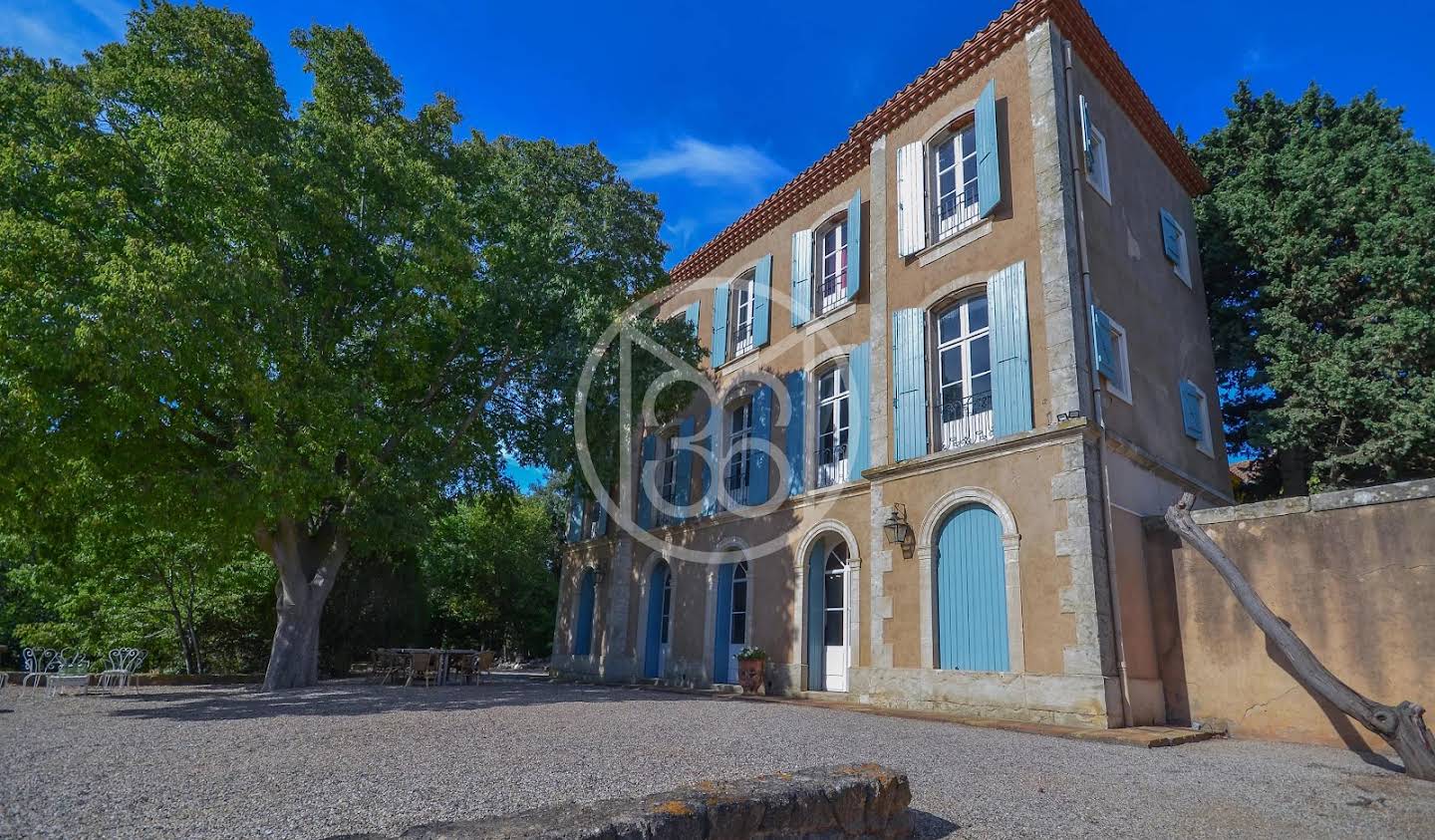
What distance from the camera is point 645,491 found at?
16453 millimetres

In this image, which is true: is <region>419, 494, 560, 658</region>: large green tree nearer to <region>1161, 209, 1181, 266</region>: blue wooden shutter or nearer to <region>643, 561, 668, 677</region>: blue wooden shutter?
<region>643, 561, 668, 677</region>: blue wooden shutter

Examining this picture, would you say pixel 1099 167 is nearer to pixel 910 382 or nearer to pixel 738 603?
pixel 910 382

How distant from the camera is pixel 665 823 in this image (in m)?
2.46

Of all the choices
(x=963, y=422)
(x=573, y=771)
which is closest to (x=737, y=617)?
(x=963, y=422)

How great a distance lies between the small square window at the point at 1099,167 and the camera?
10328 millimetres

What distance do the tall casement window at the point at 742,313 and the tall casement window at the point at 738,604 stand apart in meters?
4.19

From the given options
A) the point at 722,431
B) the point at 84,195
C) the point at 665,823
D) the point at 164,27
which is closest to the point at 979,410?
the point at 722,431

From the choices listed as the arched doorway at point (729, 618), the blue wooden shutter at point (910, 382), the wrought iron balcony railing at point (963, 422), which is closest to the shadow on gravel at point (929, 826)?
the wrought iron balcony railing at point (963, 422)

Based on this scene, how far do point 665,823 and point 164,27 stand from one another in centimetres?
1382

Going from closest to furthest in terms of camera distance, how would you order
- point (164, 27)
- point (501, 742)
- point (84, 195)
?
1. point (501, 742)
2. point (84, 195)
3. point (164, 27)

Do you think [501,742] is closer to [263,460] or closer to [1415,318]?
[263,460]

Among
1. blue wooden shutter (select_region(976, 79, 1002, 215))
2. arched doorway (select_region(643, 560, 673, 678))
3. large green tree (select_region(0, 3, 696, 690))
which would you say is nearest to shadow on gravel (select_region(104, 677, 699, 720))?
large green tree (select_region(0, 3, 696, 690))

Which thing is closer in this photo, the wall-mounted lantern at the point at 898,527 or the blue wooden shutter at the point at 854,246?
the wall-mounted lantern at the point at 898,527

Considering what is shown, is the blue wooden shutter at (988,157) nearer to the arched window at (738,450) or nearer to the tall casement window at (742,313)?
the tall casement window at (742,313)
